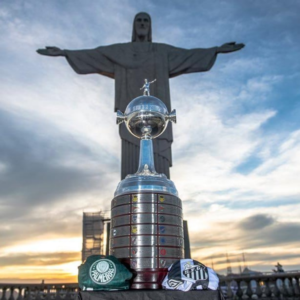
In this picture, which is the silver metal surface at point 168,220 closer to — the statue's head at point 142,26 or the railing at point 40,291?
the railing at point 40,291

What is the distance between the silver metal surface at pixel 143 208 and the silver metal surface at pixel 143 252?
34cm

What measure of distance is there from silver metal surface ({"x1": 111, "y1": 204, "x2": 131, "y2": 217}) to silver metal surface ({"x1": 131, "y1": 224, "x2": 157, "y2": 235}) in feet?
0.58

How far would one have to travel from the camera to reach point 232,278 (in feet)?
19.6

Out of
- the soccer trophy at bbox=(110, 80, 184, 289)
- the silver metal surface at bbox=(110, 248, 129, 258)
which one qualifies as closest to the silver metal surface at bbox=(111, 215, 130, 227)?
the soccer trophy at bbox=(110, 80, 184, 289)

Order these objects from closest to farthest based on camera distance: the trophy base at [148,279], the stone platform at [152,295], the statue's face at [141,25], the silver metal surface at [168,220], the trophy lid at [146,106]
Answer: the stone platform at [152,295] < the trophy base at [148,279] < the silver metal surface at [168,220] < the trophy lid at [146,106] < the statue's face at [141,25]

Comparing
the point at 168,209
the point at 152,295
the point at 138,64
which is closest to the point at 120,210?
the point at 168,209

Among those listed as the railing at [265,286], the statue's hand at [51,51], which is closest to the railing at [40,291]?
the railing at [265,286]

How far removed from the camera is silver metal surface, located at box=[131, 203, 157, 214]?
10.6 ft

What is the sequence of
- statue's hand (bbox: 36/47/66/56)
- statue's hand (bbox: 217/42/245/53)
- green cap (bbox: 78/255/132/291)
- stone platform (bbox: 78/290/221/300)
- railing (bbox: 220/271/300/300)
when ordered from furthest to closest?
statue's hand (bbox: 217/42/245/53) < statue's hand (bbox: 36/47/66/56) < railing (bbox: 220/271/300/300) < green cap (bbox: 78/255/132/291) < stone platform (bbox: 78/290/221/300)

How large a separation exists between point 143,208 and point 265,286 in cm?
354

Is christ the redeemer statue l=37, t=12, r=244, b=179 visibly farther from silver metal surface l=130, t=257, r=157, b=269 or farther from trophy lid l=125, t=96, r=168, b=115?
silver metal surface l=130, t=257, r=157, b=269

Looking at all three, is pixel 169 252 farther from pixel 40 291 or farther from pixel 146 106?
pixel 40 291

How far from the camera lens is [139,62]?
7.95 meters

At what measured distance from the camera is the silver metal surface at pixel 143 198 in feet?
10.7
